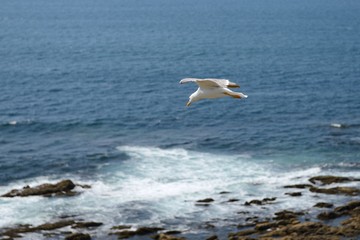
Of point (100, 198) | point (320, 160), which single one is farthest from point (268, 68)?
point (100, 198)

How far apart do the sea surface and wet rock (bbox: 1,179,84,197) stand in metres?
1.36

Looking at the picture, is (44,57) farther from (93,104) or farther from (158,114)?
(158,114)

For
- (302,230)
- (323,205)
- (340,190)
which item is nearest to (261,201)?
(323,205)

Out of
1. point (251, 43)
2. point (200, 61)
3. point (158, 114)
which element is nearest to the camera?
point (158, 114)

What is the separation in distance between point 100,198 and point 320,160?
86.1 ft

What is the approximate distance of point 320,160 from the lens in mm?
76812

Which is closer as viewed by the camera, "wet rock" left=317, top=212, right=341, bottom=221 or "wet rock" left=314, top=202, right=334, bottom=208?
"wet rock" left=317, top=212, right=341, bottom=221

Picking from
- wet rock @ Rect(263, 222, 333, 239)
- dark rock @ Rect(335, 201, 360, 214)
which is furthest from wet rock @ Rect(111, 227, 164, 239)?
dark rock @ Rect(335, 201, 360, 214)

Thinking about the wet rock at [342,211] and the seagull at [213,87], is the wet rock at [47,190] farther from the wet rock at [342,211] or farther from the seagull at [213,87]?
the seagull at [213,87]

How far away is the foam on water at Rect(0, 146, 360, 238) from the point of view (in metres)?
60.4

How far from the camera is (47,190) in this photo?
216 feet

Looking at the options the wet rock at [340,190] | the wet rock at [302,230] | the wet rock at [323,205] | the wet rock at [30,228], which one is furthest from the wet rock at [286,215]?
the wet rock at [30,228]

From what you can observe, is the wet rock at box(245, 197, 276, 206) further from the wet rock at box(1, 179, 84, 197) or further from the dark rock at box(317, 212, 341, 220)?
the wet rock at box(1, 179, 84, 197)

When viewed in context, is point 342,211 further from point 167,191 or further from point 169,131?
point 169,131
